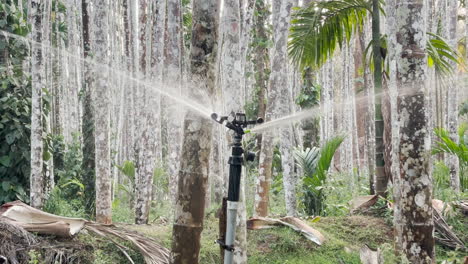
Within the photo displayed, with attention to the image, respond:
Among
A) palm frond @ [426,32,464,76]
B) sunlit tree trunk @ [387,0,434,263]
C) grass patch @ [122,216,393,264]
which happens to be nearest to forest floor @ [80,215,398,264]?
grass patch @ [122,216,393,264]

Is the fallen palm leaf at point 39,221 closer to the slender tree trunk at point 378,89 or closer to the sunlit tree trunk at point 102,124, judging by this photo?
the sunlit tree trunk at point 102,124

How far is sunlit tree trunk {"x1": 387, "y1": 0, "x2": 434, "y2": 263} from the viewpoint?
3.80 meters

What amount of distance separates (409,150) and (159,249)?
271 cm

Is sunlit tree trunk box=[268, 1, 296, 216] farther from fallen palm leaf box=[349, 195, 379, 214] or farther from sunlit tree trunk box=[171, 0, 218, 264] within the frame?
sunlit tree trunk box=[171, 0, 218, 264]

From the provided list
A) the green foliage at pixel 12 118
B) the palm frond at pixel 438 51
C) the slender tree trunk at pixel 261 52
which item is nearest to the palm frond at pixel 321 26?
the palm frond at pixel 438 51

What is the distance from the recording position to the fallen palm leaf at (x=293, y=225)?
5.88m

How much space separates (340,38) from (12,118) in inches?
204

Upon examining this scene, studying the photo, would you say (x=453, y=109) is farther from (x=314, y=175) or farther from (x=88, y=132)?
(x=88, y=132)

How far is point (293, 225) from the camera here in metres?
6.04

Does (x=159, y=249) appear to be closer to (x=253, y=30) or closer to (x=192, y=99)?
(x=192, y=99)

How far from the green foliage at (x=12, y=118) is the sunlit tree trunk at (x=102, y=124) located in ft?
3.81

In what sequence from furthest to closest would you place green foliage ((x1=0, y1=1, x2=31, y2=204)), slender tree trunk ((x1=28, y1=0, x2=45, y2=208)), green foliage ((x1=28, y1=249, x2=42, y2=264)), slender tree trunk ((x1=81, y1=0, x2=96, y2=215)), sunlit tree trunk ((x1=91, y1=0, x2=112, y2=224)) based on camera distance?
slender tree trunk ((x1=81, y1=0, x2=96, y2=215)), green foliage ((x1=0, y1=1, x2=31, y2=204)), sunlit tree trunk ((x1=91, y1=0, x2=112, y2=224)), slender tree trunk ((x1=28, y1=0, x2=45, y2=208)), green foliage ((x1=28, y1=249, x2=42, y2=264))

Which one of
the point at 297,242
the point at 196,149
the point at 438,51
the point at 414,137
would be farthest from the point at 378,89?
the point at 196,149

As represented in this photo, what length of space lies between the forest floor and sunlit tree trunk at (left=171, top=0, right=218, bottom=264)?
1.51m
